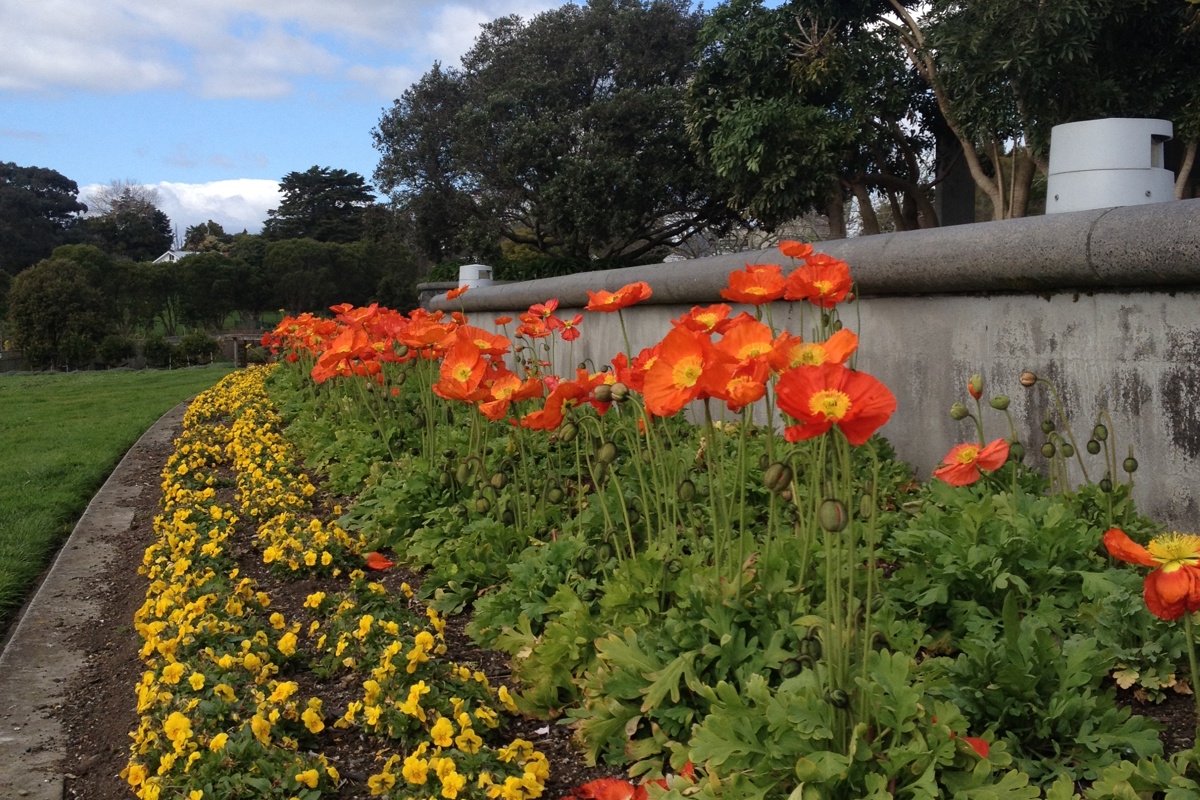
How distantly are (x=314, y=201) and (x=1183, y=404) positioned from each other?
155ft

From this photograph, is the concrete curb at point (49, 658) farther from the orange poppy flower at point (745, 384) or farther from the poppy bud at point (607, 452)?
the orange poppy flower at point (745, 384)

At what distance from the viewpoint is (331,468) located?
→ 180 inches

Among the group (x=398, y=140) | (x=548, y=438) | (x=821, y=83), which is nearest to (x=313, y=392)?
(x=548, y=438)

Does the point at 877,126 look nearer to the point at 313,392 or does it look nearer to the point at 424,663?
the point at 313,392

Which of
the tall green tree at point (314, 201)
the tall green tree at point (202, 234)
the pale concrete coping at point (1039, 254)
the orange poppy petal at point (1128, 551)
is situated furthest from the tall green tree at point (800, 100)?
the tall green tree at point (202, 234)

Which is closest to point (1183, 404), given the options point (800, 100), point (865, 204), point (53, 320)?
point (800, 100)

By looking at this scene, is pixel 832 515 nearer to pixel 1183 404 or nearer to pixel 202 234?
pixel 1183 404

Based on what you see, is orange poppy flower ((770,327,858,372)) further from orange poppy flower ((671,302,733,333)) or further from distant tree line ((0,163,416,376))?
distant tree line ((0,163,416,376))

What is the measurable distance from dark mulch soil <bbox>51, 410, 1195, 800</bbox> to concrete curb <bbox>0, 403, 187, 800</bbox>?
0.04 metres

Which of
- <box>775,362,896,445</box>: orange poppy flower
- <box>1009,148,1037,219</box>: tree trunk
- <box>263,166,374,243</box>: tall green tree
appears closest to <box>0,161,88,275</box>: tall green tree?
<box>263,166,374,243</box>: tall green tree

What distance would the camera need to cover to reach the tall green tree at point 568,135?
2191cm

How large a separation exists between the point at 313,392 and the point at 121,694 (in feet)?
13.6

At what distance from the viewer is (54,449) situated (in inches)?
284

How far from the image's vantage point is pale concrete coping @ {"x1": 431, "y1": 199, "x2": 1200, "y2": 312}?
2602mm
